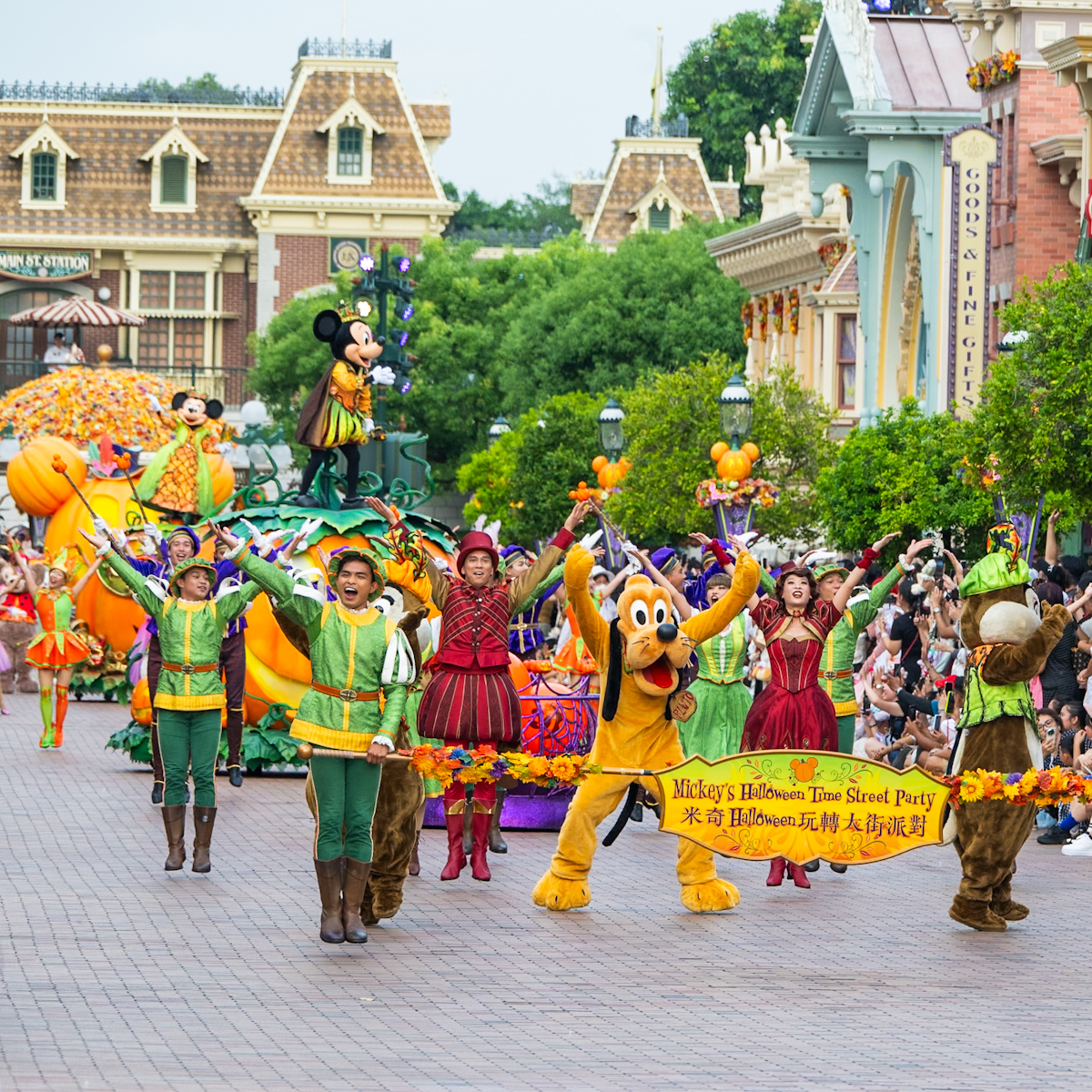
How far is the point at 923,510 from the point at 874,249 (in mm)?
9907

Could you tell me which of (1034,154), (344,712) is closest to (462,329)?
(1034,154)

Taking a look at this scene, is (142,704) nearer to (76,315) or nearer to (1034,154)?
(1034,154)

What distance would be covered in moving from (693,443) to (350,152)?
31.0 metres

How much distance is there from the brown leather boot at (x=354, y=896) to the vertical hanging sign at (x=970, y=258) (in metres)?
19.8

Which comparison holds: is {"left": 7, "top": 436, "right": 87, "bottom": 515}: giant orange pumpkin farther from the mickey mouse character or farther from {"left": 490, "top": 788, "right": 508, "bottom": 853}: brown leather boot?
{"left": 490, "top": 788, "right": 508, "bottom": 853}: brown leather boot

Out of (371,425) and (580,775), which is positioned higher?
(371,425)

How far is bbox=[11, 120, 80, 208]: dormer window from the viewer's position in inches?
2438

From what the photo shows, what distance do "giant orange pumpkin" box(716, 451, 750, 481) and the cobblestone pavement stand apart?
9537 mm

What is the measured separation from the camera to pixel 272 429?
43.0 meters

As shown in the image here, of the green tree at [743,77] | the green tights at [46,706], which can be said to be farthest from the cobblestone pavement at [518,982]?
the green tree at [743,77]

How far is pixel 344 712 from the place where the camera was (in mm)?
10328

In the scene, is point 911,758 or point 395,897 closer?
point 395,897

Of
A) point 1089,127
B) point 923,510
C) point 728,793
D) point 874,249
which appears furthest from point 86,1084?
point 874,249

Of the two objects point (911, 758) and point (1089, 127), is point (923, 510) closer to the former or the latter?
point (1089, 127)
